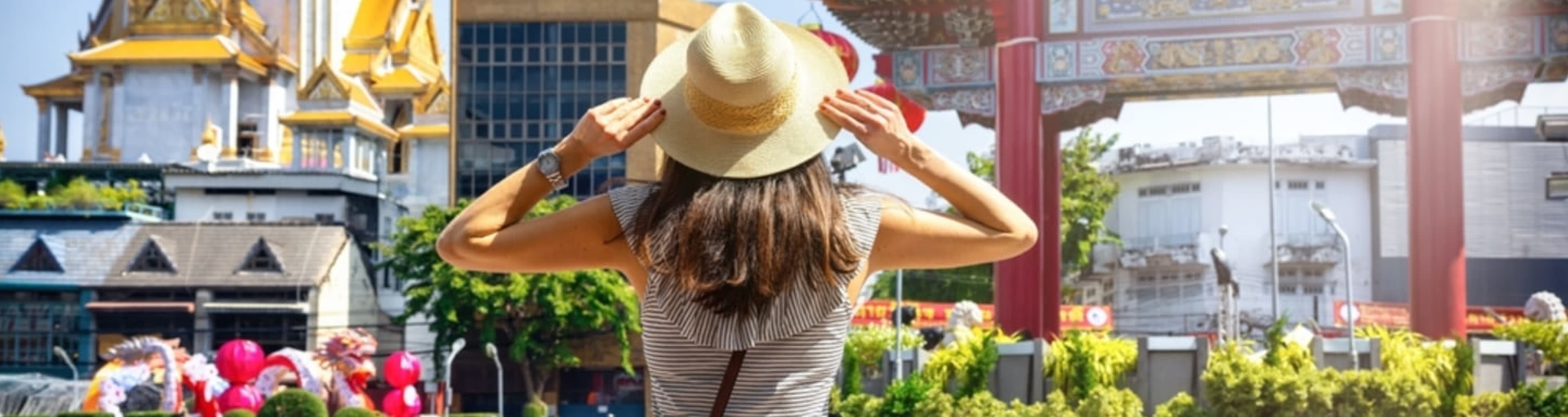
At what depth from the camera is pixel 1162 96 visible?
85.0ft

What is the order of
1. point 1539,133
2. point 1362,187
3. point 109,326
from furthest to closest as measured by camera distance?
point 109,326 < point 1362,187 < point 1539,133

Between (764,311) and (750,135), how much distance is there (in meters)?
0.24

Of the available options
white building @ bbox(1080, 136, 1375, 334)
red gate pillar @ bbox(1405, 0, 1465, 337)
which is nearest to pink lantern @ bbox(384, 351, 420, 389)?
red gate pillar @ bbox(1405, 0, 1465, 337)

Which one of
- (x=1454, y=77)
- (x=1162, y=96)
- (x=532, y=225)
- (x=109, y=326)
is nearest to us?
(x=532, y=225)

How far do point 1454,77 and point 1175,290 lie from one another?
63.5 feet

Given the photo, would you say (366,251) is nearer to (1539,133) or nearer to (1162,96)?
(1162,96)

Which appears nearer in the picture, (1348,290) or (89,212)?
(1348,290)

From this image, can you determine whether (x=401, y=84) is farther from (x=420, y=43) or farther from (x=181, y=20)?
(x=181, y=20)

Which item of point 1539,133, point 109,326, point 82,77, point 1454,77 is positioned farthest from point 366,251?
point 1539,133

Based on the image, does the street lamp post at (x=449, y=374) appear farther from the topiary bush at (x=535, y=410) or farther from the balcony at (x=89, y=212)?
the balcony at (x=89, y=212)

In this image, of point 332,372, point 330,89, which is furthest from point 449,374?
point 330,89

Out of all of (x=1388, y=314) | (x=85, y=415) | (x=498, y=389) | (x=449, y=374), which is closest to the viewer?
(x=85, y=415)

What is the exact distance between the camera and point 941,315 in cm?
3984

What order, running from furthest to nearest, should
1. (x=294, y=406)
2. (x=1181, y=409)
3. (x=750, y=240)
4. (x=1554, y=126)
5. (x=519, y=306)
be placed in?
(x=519, y=306)
(x=294, y=406)
(x=1181, y=409)
(x=1554, y=126)
(x=750, y=240)
